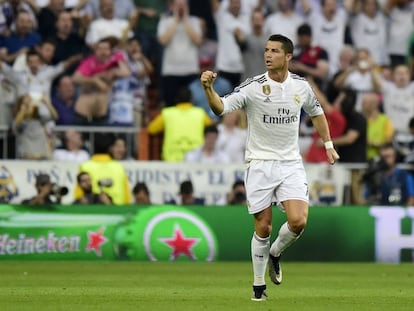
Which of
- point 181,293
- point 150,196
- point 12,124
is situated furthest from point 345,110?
point 181,293

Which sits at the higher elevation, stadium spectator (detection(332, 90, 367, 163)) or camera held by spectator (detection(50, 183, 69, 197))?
stadium spectator (detection(332, 90, 367, 163))

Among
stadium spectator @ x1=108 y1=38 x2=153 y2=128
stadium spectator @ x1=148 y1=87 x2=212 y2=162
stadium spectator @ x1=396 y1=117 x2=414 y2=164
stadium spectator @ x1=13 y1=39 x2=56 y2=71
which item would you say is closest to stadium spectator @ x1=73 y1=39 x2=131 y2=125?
stadium spectator @ x1=108 y1=38 x2=153 y2=128

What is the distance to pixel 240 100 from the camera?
12555mm

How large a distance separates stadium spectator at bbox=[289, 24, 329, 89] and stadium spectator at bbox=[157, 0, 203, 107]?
1821 millimetres

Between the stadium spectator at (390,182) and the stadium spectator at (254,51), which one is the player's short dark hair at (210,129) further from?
the stadium spectator at (390,182)

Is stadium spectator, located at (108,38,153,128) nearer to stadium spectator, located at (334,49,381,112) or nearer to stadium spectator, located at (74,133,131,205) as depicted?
stadium spectator, located at (74,133,131,205)

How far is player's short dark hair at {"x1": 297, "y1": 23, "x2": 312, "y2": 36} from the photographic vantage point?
22.9 metres

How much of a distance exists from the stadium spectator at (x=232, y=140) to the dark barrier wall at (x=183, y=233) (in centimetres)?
207

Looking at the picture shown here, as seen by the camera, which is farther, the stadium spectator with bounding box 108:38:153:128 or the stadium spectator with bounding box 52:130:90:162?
the stadium spectator with bounding box 108:38:153:128

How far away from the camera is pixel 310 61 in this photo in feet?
76.3

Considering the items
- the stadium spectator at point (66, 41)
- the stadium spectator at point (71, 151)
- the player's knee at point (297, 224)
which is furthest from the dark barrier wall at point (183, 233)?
the player's knee at point (297, 224)

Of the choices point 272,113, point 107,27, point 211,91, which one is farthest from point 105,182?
point 211,91

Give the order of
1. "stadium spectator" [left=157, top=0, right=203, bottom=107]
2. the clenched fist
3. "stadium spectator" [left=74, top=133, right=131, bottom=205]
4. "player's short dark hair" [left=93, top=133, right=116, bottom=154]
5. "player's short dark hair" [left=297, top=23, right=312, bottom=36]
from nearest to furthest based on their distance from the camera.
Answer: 1. the clenched fist
2. "stadium spectator" [left=74, top=133, right=131, bottom=205]
3. "player's short dark hair" [left=93, top=133, right=116, bottom=154]
4. "stadium spectator" [left=157, top=0, right=203, bottom=107]
5. "player's short dark hair" [left=297, top=23, right=312, bottom=36]

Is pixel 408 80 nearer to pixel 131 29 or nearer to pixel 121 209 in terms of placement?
pixel 131 29
